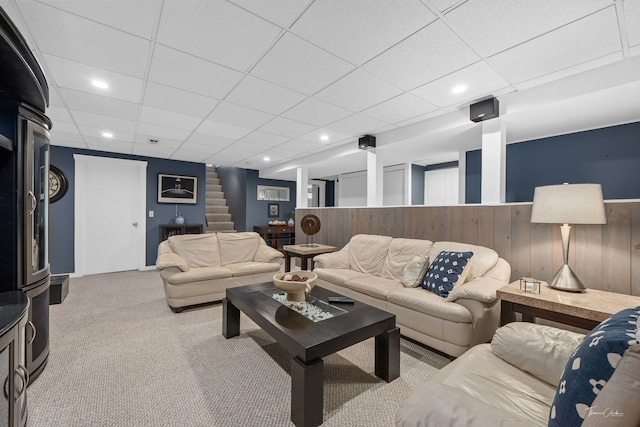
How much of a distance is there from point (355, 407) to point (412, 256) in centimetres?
179

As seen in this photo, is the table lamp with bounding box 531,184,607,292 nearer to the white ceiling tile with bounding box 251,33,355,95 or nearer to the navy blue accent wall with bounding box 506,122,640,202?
the white ceiling tile with bounding box 251,33,355,95

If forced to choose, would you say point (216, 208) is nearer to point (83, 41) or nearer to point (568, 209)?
point (83, 41)

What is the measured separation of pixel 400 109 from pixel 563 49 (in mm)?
1456

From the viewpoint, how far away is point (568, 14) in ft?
5.42

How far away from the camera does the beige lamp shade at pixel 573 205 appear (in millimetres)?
1960

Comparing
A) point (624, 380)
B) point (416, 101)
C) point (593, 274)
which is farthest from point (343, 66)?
A: point (593, 274)

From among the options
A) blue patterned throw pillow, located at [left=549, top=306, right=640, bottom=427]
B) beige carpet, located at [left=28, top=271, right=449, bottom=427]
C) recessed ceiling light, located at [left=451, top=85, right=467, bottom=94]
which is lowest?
beige carpet, located at [left=28, top=271, right=449, bottom=427]

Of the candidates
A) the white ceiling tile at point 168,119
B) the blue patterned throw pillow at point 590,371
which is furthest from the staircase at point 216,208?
the blue patterned throw pillow at point 590,371

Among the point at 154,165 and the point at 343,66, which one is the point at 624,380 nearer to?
the point at 343,66

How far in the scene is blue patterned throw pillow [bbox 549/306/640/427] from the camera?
0.72 metres

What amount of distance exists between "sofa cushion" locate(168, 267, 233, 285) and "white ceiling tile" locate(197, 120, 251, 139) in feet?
6.29

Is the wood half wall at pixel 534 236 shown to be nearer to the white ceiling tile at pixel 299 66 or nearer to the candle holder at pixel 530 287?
the candle holder at pixel 530 287

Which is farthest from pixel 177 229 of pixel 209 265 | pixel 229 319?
pixel 229 319

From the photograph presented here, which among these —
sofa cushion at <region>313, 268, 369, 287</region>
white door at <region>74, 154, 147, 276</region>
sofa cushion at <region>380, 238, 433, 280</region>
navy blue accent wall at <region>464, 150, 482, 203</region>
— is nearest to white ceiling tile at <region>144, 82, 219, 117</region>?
sofa cushion at <region>313, 268, 369, 287</region>
